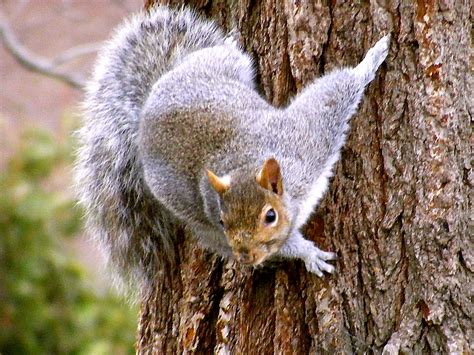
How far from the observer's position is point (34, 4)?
7.14m

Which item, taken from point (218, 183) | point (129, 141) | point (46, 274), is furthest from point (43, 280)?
point (218, 183)

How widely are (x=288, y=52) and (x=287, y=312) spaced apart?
0.75 m

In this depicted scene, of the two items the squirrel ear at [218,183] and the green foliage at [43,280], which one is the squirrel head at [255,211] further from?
the green foliage at [43,280]

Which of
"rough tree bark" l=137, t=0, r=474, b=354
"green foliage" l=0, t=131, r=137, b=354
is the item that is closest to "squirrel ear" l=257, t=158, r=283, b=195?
"rough tree bark" l=137, t=0, r=474, b=354

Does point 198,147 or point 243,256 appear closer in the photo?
point 243,256

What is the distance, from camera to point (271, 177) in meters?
2.50

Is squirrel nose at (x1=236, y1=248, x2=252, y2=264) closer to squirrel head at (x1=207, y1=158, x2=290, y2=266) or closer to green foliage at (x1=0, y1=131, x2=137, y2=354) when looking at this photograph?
squirrel head at (x1=207, y1=158, x2=290, y2=266)

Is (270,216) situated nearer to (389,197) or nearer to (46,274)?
(389,197)

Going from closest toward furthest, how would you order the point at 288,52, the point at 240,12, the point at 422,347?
the point at 422,347 → the point at 288,52 → the point at 240,12

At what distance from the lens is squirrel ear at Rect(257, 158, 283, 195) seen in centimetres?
245

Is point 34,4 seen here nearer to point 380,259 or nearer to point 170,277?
point 170,277

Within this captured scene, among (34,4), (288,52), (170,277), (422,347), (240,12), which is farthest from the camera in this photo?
(34,4)

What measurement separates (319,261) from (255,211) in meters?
0.23

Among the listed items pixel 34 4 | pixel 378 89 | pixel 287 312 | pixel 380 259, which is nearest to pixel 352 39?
pixel 378 89
